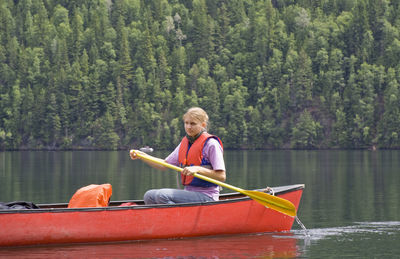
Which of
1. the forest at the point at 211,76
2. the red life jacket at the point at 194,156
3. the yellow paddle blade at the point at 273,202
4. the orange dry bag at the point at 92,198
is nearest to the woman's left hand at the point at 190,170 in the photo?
the red life jacket at the point at 194,156

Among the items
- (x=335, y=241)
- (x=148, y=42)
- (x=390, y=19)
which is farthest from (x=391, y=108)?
(x=335, y=241)


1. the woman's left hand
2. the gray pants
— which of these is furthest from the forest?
the woman's left hand

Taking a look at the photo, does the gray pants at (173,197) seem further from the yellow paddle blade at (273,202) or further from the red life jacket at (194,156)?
the yellow paddle blade at (273,202)

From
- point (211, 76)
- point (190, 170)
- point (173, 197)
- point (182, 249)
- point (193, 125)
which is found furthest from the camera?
point (211, 76)

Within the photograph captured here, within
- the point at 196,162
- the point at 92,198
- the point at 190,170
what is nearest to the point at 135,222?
the point at 92,198

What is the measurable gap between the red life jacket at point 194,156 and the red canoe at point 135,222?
1.43 ft

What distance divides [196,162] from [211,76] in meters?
144

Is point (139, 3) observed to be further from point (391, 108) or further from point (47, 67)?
point (391, 108)

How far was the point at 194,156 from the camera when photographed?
1391 centimetres

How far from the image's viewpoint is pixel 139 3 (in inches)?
7219

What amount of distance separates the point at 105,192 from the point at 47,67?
485 feet

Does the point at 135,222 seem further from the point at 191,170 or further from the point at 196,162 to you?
the point at 196,162

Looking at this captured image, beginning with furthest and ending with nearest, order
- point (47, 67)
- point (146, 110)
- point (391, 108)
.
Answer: point (47, 67) < point (146, 110) < point (391, 108)

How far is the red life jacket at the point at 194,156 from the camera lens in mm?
13834
